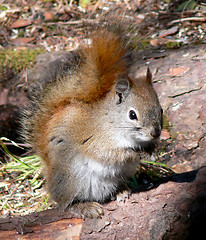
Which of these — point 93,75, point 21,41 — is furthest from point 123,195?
point 21,41

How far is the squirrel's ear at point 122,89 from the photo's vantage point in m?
1.85

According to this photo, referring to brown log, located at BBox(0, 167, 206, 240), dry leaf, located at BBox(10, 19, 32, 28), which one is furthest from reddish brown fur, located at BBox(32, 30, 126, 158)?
dry leaf, located at BBox(10, 19, 32, 28)

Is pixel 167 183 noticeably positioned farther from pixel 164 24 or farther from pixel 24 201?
pixel 164 24

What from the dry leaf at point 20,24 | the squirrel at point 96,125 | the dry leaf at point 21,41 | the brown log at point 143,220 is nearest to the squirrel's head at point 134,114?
the squirrel at point 96,125

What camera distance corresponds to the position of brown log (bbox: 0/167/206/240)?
177 cm

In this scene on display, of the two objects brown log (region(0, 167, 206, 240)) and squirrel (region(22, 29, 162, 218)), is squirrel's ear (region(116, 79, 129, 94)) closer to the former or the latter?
squirrel (region(22, 29, 162, 218))

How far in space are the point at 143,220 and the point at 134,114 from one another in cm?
62

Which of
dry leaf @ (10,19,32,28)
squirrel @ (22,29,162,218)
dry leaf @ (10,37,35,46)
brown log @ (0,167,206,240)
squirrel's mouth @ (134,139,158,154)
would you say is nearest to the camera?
brown log @ (0,167,206,240)

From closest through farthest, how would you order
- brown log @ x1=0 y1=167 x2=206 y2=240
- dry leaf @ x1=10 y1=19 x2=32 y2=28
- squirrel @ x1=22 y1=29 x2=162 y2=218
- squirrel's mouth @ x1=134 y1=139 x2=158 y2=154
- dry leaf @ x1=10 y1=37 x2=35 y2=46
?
1. brown log @ x1=0 y1=167 x2=206 y2=240
2. squirrel @ x1=22 y1=29 x2=162 y2=218
3. squirrel's mouth @ x1=134 y1=139 x2=158 y2=154
4. dry leaf @ x1=10 y1=37 x2=35 y2=46
5. dry leaf @ x1=10 y1=19 x2=32 y2=28

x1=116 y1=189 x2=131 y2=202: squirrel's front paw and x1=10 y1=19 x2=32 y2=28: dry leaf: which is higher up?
x1=10 y1=19 x2=32 y2=28: dry leaf

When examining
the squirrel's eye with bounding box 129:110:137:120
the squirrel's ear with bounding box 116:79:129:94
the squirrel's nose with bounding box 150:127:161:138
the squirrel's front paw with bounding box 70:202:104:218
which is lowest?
the squirrel's front paw with bounding box 70:202:104:218

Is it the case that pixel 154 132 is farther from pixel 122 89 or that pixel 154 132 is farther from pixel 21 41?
pixel 21 41

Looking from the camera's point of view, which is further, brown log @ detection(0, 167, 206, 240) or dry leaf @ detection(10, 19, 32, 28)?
dry leaf @ detection(10, 19, 32, 28)

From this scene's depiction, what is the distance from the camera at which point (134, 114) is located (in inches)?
73.2
